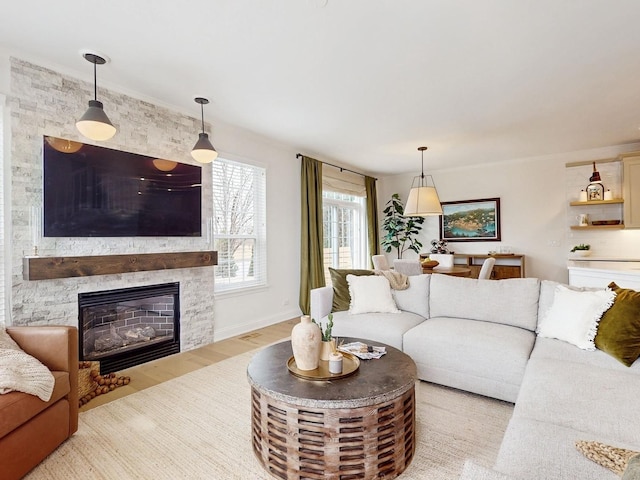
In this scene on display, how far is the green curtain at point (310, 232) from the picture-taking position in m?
5.35

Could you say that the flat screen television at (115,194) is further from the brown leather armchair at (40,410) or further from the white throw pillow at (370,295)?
the white throw pillow at (370,295)

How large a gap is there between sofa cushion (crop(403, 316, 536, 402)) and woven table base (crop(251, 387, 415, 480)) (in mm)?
1037

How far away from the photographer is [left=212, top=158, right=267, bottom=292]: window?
4320mm

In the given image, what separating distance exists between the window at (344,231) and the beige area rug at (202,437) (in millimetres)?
3667

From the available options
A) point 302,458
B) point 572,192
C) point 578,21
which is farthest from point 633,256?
point 302,458

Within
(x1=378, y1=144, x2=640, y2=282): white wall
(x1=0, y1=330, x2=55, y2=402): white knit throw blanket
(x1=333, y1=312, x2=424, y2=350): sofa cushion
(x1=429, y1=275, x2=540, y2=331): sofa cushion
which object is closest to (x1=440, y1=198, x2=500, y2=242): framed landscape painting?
(x1=378, y1=144, x2=640, y2=282): white wall

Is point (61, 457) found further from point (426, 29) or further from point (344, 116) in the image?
point (344, 116)

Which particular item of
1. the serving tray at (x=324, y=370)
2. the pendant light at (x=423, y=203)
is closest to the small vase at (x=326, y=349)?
the serving tray at (x=324, y=370)

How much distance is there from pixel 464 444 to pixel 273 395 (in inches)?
47.0

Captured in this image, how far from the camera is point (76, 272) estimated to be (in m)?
2.82

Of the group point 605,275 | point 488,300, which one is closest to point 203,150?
point 488,300

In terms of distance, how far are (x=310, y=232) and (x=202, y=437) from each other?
3627 millimetres

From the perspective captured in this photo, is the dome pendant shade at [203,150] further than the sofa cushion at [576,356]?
Yes

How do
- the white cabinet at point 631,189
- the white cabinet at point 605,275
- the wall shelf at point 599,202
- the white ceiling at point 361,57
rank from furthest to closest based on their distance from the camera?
1. the wall shelf at point 599,202
2. the white cabinet at point 631,189
3. the white cabinet at point 605,275
4. the white ceiling at point 361,57
